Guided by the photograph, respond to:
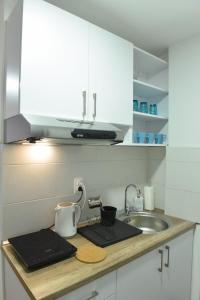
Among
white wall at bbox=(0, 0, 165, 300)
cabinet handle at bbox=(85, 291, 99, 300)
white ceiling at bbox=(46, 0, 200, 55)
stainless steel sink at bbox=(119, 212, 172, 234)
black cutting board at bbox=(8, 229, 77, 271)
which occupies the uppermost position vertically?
white ceiling at bbox=(46, 0, 200, 55)

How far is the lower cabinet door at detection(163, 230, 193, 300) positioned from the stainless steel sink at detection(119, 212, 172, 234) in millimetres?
218

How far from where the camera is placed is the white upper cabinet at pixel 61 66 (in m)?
1.07

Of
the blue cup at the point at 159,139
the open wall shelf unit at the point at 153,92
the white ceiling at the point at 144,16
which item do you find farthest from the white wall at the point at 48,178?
the white ceiling at the point at 144,16

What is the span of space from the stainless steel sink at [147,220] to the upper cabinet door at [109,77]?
842 mm

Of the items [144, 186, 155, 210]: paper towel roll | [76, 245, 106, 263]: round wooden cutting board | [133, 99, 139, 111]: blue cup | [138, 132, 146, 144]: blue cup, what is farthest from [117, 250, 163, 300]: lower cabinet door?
[133, 99, 139, 111]: blue cup

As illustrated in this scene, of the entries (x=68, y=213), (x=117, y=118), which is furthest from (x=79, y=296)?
(x=117, y=118)

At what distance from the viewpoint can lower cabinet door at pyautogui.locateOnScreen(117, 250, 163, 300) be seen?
1176 mm

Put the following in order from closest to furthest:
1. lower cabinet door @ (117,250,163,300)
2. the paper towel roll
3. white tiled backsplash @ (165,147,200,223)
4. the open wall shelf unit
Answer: lower cabinet door @ (117,250,163,300) → white tiled backsplash @ (165,147,200,223) → the open wall shelf unit → the paper towel roll

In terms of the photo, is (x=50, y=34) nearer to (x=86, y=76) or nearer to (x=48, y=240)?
(x=86, y=76)

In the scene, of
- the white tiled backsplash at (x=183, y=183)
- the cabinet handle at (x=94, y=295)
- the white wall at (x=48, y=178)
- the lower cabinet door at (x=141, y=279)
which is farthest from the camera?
the white tiled backsplash at (x=183, y=183)

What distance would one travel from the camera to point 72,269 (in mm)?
1052

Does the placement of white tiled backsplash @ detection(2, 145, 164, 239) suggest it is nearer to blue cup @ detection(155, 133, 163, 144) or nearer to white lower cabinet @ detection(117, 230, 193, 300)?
blue cup @ detection(155, 133, 163, 144)

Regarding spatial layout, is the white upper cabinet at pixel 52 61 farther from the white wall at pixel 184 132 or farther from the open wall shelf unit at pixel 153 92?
the white wall at pixel 184 132

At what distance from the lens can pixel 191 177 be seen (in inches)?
68.9
